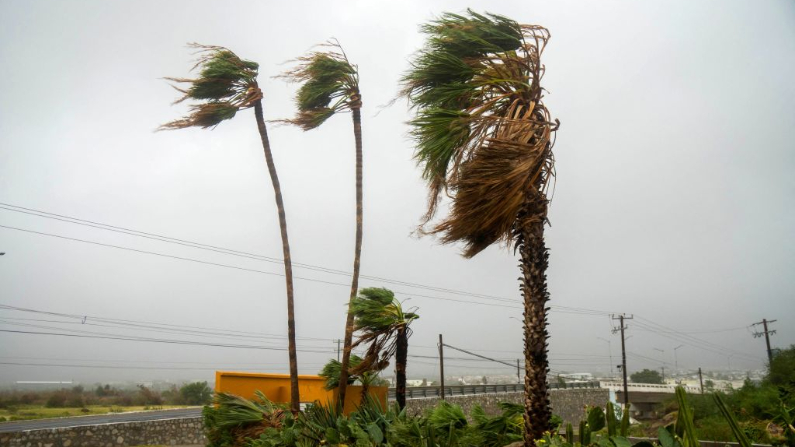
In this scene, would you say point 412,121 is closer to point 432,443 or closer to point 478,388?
point 432,443

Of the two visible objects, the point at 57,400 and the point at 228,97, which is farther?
the point at 57,400

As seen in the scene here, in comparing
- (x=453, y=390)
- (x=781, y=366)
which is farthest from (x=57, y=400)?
(x=781, y=366)

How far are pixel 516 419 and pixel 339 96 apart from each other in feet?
19.0

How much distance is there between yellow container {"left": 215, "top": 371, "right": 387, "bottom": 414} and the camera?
8.49 m

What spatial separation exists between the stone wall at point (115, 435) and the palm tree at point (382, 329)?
6.64 m

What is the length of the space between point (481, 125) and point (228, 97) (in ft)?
16.7

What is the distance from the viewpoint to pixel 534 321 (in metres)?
4.46

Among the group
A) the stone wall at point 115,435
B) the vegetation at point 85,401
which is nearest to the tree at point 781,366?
the stone wall at point 115,435

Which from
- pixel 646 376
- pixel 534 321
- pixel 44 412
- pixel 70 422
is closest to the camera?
pixel 534 321

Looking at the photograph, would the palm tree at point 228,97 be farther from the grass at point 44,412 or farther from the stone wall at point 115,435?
the grass at point 44,412

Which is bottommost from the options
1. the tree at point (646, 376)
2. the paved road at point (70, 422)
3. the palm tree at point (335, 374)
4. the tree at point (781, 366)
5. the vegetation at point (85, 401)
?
the tree at point (646, 376)

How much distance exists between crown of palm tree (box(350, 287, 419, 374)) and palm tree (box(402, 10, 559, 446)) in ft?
6.63

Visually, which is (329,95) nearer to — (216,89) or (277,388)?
(216,89)

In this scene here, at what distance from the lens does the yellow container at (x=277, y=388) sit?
8492 mm
